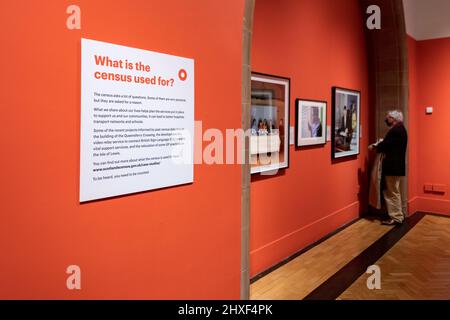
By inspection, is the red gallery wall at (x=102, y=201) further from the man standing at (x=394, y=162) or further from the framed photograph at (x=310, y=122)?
the man standing at (x=394, y=162)

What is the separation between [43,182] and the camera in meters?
1.59

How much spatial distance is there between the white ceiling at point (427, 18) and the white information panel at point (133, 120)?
231 inches

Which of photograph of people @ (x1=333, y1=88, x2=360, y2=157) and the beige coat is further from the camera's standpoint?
the beige coat

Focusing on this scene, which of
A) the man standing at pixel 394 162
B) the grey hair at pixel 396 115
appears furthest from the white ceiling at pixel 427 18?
the man standing at pixel 394 162

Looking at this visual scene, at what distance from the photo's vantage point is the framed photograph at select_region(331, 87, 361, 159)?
556cm

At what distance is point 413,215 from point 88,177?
6.67m

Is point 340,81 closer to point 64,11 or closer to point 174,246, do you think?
point 174,246

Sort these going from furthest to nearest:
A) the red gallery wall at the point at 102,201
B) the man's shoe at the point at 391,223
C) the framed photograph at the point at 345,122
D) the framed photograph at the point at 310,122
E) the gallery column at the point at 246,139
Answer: the man's shoe at the point at 391,223 < the framed photograph at the point at 345,122 < the framed photograph at the point at 310,122 < the gallery column at the point at 246,139 < the red gallery wall at the point at 102,201

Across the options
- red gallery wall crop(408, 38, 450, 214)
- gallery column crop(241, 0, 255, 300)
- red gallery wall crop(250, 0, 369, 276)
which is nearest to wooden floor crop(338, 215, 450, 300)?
red gallery wall crop(250, 0, 369, 276)

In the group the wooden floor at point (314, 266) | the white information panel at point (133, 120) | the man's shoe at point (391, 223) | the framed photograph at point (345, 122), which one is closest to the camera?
the white information panel at point (133, 120)

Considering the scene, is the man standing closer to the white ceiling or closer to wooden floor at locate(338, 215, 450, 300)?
wooden floor at locate(338, 215, 450, 300)

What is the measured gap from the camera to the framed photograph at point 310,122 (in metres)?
4.62

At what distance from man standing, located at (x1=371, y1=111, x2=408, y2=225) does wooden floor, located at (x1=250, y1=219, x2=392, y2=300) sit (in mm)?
425
